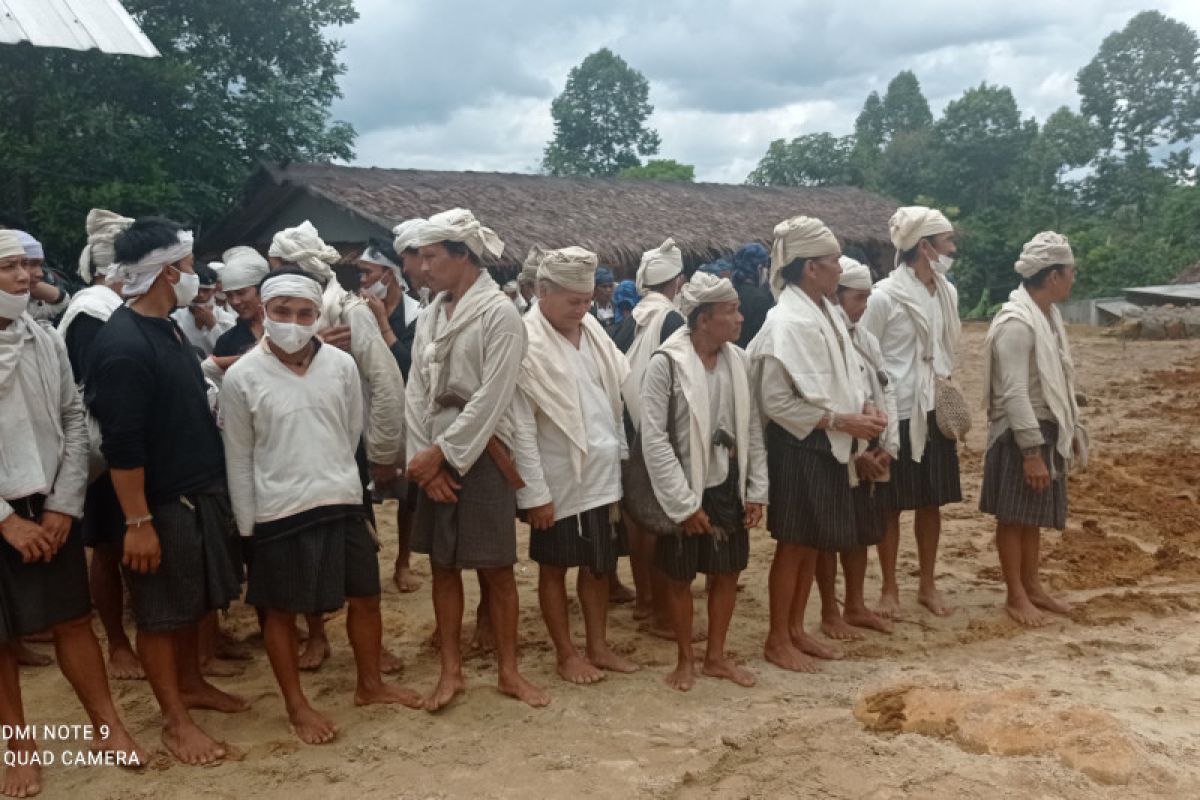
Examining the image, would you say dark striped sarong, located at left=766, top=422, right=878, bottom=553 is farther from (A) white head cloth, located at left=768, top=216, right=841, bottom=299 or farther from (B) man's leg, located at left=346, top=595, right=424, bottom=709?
(B) man's leg, located at left=346, top=595, right=424, bottom=709

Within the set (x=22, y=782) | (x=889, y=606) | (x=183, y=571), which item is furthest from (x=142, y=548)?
(x=889, y=606)

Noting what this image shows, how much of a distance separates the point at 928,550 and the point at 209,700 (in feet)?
11.1

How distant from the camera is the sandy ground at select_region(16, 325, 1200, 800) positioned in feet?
9.68

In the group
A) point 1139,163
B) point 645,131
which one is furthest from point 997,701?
point 645,131

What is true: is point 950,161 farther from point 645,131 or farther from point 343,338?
point 343,338

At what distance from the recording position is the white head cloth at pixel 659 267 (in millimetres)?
5066

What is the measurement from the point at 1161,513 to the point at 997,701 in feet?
12.8

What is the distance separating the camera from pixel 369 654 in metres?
3.67

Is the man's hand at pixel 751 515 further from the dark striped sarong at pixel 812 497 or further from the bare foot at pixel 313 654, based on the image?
the bare foot at pixel 313 654

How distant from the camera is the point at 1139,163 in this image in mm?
30938

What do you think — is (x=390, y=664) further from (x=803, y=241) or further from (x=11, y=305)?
(x=803, y=241)

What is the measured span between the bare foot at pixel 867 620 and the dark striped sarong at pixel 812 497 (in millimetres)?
700

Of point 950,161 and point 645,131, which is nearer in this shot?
point 950,161

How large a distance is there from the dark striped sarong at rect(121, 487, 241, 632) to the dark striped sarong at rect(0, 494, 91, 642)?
6.4 inches
